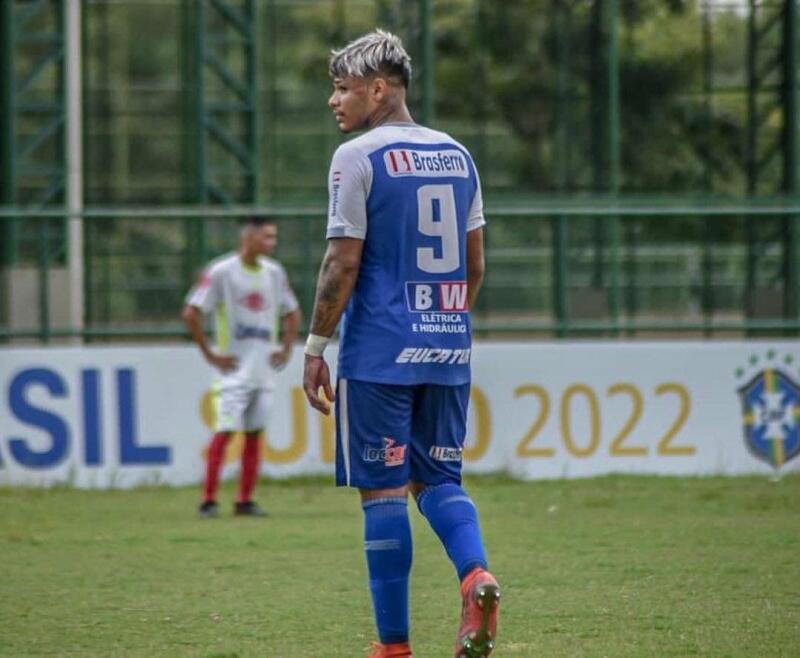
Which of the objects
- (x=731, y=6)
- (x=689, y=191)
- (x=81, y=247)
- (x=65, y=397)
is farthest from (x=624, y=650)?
(x=689, y=191)

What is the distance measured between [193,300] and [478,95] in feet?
69.1

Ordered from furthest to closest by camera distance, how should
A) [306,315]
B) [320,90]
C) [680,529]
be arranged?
[320,90]
[306,315]
[680,529]

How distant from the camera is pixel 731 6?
26.1 meters

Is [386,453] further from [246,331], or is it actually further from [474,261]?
[246,331]

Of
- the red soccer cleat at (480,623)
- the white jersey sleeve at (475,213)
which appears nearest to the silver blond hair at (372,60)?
the white jersey sleeve at (475,213)

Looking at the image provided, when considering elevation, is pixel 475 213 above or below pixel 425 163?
below

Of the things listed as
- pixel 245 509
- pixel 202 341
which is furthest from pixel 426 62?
pixel 245 509

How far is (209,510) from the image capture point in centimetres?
1259

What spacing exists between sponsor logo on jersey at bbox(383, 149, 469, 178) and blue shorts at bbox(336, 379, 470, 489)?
72 cm

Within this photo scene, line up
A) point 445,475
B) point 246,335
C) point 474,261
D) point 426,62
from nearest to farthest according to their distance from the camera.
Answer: point 445,475, point 474,261, point 246,335, point 426,62

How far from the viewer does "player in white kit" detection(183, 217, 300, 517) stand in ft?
42.1

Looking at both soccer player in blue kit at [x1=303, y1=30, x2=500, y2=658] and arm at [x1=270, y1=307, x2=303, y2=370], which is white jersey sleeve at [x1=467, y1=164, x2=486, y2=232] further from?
arm at [x1=270, y1=307, x2=303, y2=370]

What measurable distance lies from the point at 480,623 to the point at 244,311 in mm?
6964

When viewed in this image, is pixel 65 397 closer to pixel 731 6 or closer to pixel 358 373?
pixel 358 373
